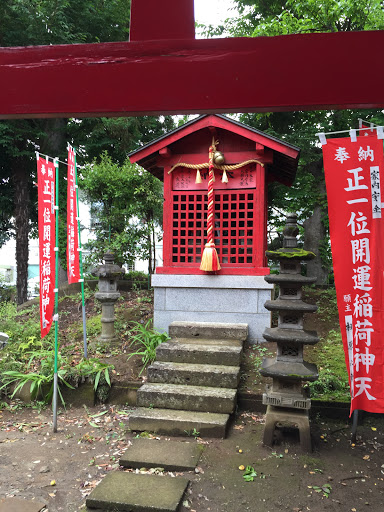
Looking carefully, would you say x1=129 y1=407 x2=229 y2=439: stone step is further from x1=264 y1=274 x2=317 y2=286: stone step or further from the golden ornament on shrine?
the golden ornament on shrine

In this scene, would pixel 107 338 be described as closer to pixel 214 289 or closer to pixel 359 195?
pixel 214 289

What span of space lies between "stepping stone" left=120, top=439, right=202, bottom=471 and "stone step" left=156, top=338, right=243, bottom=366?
5.33 ft

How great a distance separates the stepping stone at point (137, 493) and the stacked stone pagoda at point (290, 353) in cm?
153

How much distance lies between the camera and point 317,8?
9719mm

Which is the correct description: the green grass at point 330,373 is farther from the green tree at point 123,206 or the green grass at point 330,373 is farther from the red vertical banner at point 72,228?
the green tree at point 123,206

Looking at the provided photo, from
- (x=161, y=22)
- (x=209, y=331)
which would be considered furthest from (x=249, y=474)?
(x=161, y=22)

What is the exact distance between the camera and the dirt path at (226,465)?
400 centimetres

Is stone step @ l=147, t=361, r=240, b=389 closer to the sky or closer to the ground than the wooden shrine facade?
closer to the ground

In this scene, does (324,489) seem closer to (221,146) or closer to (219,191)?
(219,191)

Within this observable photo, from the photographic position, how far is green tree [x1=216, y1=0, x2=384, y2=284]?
31.1ft

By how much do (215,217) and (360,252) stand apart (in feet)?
15.4

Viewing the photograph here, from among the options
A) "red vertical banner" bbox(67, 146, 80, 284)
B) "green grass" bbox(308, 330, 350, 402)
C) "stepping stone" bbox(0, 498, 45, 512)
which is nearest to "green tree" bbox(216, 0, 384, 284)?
"green grass" bbox(308, 330, 350, 402)

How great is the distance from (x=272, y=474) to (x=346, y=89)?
4164 millimetres

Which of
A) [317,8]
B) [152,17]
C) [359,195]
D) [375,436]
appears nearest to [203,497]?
[375,436]
